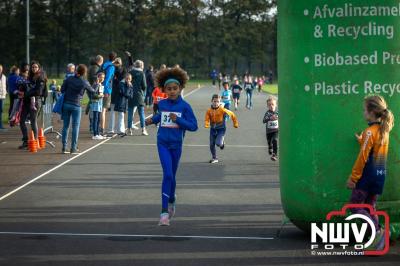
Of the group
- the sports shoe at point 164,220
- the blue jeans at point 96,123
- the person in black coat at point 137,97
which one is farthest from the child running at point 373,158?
the person in black coat at point 137,97

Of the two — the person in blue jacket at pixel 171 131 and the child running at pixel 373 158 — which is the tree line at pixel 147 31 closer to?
the person in blue jacket at pixel 171 131

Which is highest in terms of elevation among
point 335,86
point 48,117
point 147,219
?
point 335,86

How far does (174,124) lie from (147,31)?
101104 mm

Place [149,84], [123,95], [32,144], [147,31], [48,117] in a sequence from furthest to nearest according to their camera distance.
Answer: [147,31], [149,84], [48,117], [123,95], [32,144]

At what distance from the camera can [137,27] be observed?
4461 inches

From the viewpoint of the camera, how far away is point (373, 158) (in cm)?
856

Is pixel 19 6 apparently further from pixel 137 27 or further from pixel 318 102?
pixel 318 102

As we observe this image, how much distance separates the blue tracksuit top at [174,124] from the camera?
418 inches

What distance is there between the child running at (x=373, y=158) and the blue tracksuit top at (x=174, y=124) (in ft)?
8.55

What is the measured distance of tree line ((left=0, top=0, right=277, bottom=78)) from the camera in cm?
10831

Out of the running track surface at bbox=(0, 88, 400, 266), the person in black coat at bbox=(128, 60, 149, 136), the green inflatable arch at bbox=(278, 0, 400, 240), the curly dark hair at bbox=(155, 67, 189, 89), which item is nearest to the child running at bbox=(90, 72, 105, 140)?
the person in black coat at bbox=(128, 60, 149, 136)

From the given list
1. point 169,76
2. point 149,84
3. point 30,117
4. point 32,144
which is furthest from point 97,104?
point 149,84

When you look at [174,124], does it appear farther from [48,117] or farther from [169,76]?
[48,117]

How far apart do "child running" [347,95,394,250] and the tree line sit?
98749mm
